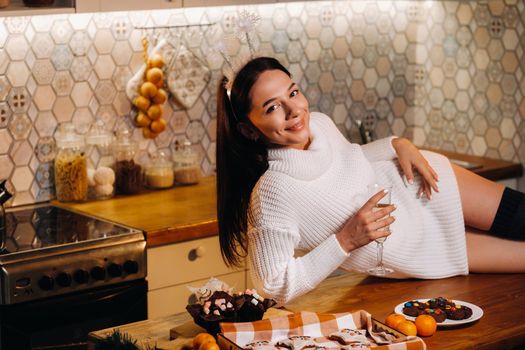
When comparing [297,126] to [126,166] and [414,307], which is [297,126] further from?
[126,166]

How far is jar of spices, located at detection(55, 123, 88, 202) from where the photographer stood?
3.91 metres

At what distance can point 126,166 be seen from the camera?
4.08 m

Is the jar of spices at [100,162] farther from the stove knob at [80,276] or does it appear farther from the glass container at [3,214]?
the stove knob at [80,276]

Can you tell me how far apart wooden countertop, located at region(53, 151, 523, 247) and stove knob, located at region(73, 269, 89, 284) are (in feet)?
0.93

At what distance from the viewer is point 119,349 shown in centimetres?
229

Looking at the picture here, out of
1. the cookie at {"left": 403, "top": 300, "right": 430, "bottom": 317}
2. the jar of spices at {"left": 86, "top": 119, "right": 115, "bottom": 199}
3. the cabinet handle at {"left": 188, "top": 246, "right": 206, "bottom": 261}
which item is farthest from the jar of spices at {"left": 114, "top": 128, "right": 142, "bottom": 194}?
the cookie at {"left": 403, "top": 300, "right": 430, "bottom": 317}

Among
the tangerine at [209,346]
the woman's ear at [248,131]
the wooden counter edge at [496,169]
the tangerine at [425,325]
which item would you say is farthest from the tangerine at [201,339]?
the wooden counter edge at [496,169]

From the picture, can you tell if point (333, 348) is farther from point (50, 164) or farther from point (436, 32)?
point (436, 32)

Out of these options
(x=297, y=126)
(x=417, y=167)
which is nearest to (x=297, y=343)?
(x=297, y=126)

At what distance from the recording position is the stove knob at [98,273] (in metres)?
3.39

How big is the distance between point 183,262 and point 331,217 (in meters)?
1.00

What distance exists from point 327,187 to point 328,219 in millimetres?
102

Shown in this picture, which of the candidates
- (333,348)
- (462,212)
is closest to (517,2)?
(462,212)

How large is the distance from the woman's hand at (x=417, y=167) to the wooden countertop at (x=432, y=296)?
31 centimetres
